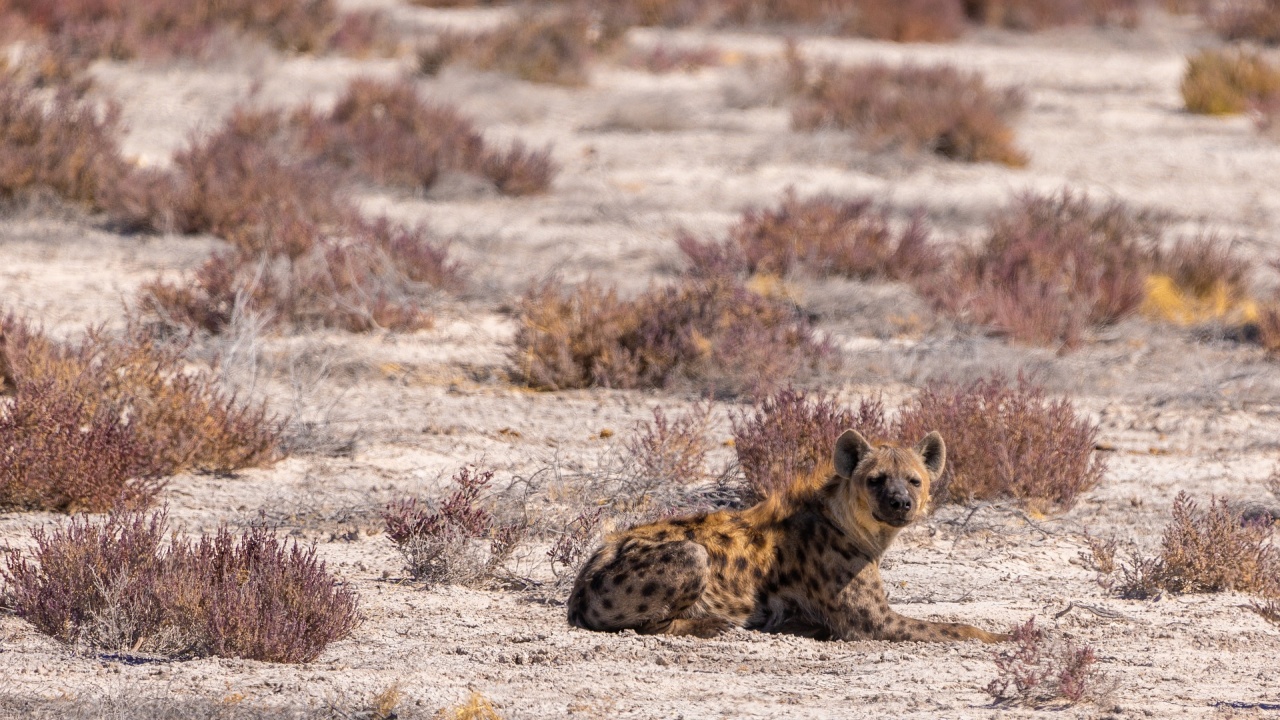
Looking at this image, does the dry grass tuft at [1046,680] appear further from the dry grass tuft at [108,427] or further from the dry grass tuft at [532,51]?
the dry grass tuft at [532,51]

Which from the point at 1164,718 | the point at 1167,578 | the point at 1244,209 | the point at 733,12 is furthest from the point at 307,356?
the point at 733,12

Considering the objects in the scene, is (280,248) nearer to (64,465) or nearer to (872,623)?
(64,465)

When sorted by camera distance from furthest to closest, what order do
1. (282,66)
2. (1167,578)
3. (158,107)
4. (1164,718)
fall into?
(282,66) < (158,107) < (1167,578) < (1164,718)

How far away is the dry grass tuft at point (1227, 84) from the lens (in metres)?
18.7

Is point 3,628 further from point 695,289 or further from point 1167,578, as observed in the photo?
point 695,289

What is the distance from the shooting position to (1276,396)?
10.0 metres

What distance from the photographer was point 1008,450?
7750 millimetres

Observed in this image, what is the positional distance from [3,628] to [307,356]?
172 inches

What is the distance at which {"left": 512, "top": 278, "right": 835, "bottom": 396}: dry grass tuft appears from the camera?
9.65 metres

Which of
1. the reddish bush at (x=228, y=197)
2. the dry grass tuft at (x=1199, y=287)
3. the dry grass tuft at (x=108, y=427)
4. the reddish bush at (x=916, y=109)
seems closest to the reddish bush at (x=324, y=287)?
the reddish bush at (x=228, y=197)

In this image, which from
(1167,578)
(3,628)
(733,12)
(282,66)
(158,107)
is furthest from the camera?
(733,12)

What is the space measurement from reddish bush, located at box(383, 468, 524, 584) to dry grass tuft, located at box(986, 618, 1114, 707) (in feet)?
7.02

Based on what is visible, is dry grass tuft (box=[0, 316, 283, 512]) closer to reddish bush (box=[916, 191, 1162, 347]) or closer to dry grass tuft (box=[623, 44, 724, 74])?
reddish bush (box=[916, 191, 1162, 347])

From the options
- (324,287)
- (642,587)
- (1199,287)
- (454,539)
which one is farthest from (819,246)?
(642,587)
